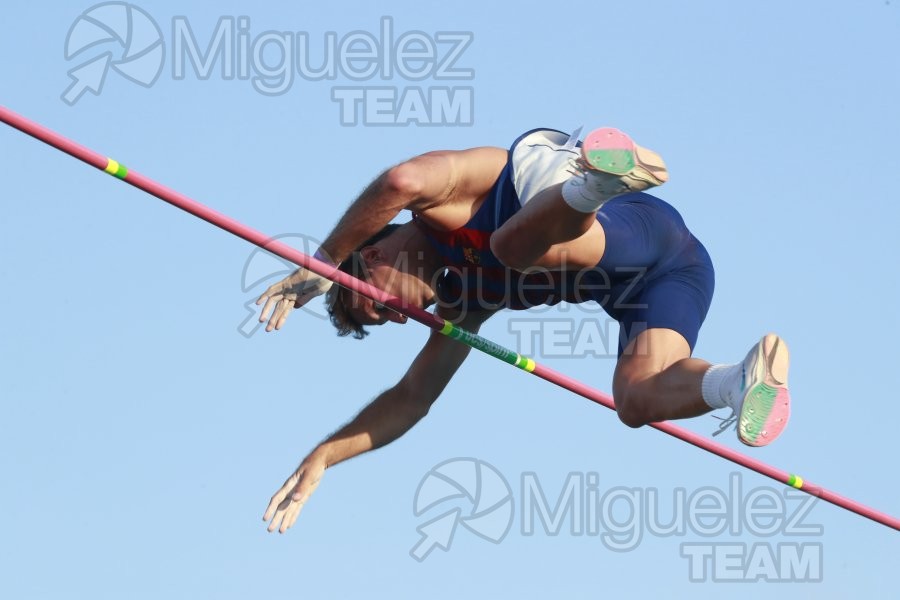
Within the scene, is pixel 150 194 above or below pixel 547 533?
above

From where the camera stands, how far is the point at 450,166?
809cm

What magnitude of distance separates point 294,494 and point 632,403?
85.4 inches

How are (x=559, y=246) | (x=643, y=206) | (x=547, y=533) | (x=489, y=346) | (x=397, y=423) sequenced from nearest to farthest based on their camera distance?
(x=559, y=246) → (x=643, y=206) → (x=489, y=346) → (x=397, y=423) → (x=547, y=533)

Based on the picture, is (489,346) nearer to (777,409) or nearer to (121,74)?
(777,409)

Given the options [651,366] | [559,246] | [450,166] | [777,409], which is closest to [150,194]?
[450,166]

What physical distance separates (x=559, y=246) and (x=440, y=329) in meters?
1.13

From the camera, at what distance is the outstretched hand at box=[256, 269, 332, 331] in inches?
318

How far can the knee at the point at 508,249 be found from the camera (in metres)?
7.64

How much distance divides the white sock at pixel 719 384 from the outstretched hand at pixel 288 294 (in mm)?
2005

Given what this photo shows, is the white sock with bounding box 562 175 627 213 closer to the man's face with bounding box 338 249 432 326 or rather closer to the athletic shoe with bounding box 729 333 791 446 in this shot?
the athletic shoe with bounding box 729 333 791 446

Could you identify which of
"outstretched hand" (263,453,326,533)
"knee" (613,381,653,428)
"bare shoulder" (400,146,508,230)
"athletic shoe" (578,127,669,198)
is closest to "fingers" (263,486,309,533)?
"outstretched hand" (263,453,326,533)

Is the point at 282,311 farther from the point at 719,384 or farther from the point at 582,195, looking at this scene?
the point at 719,384

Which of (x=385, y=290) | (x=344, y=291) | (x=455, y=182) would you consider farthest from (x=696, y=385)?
(x=344, y=291)

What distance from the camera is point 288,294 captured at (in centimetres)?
814
